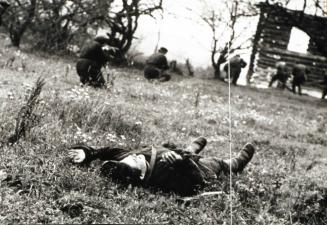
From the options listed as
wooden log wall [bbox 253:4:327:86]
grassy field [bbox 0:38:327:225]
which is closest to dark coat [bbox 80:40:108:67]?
grassy field [bbox 0:38:327:225]

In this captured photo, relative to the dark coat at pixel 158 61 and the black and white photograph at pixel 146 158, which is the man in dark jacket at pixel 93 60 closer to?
the black and white photograph at pixel 146 158

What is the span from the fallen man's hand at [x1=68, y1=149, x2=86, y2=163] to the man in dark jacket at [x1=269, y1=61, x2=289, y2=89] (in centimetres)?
2085

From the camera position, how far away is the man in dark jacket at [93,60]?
39.2ft

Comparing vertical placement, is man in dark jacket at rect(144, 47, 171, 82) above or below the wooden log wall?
below

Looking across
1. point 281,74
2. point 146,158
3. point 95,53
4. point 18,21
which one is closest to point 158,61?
point 95,53

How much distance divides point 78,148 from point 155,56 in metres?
14.1

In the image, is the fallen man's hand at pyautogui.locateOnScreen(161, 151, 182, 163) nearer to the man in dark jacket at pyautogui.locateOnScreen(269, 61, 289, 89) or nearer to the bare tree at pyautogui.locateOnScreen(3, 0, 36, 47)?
the bare tree at pyautogui.locateOnScreen(3, 0, 36, 47)

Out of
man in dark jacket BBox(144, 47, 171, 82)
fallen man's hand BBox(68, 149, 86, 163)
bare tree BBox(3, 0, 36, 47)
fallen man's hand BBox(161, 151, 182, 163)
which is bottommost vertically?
fallen man's hand BBox(68, 149, 86, 163)

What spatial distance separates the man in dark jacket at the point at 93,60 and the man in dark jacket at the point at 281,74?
47.9 ft

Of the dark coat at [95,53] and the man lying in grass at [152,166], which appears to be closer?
the man lying in grass at [152,166]

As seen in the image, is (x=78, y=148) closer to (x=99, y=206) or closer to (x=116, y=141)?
(x=99, y=206)

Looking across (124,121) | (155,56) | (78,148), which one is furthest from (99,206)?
(155,56)

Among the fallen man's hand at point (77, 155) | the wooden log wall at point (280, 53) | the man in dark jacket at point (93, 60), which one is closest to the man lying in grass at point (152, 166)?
the fallen man's hand at point (77, 155)

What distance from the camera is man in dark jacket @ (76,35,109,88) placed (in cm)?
1195
